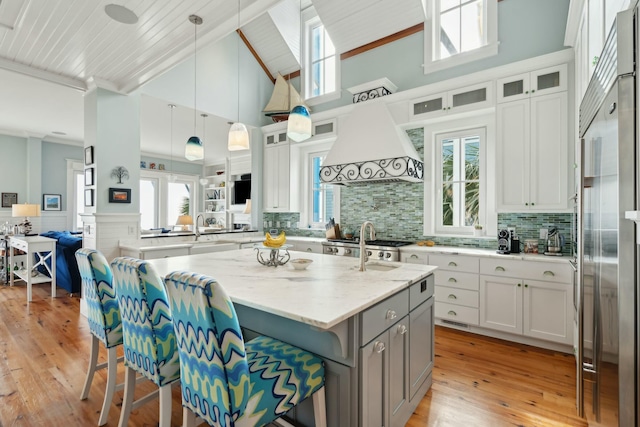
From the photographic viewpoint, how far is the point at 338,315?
1187 mm

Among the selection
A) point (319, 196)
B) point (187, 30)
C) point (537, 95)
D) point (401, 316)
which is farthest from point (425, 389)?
point (319, 196)

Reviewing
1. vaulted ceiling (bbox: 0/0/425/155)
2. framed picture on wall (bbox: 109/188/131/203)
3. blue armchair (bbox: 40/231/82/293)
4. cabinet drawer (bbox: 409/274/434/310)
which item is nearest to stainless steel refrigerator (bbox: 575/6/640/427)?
cabinet drawer (bbox: 409/274/434/310)

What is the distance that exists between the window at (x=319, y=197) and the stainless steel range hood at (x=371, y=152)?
35.5 inches

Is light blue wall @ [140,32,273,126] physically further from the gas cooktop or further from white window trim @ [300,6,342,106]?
the gas cooktop

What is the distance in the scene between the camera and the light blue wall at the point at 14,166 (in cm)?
662

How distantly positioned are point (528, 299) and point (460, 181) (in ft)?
5.10

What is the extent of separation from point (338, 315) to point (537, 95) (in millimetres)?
3225

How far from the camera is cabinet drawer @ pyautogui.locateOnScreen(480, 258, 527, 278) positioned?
2.96 metres

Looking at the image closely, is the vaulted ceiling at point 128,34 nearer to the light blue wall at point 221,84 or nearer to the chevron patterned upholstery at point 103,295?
the light blue wall at point 221,84

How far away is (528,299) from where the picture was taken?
2.93 meters

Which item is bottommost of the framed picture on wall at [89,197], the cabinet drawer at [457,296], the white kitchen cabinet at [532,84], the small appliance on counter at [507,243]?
the cabinet drawer at [457,296]

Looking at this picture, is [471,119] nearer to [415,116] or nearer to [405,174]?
[415,116]

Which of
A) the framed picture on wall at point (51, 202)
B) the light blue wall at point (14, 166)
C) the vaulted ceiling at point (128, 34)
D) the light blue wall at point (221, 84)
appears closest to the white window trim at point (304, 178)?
the light blue wall at point (221, 84)

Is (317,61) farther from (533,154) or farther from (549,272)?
(549,272)
